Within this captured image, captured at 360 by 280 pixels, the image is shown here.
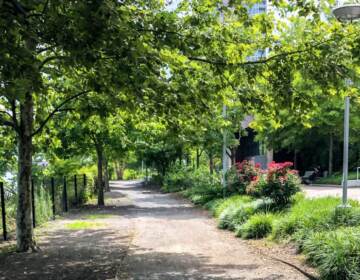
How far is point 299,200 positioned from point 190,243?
139 inches

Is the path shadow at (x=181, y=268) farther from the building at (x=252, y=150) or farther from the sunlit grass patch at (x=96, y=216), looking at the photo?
the building at (x=252, y=150)

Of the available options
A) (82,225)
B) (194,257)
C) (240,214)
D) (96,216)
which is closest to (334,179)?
(240,214)

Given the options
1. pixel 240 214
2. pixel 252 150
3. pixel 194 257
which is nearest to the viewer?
pixel 194 257

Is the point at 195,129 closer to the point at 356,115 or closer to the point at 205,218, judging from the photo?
the point at 205,218

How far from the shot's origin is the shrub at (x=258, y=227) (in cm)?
1026

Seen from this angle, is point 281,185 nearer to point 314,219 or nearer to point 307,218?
point 307,218

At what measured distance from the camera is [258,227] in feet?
34.0

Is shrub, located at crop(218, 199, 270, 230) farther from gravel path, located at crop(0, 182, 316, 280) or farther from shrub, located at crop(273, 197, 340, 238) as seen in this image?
shrub, located at crop(273, 197, 340, 238)

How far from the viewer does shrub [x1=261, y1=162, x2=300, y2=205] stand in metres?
11.4

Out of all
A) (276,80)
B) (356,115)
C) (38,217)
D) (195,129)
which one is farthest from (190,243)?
(356,115)

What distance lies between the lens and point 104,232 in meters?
11.8

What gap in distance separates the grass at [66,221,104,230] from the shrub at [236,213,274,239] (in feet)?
15.8

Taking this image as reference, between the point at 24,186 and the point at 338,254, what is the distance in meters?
6.34

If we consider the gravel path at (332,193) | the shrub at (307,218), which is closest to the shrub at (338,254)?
the shrub at (307,218)
